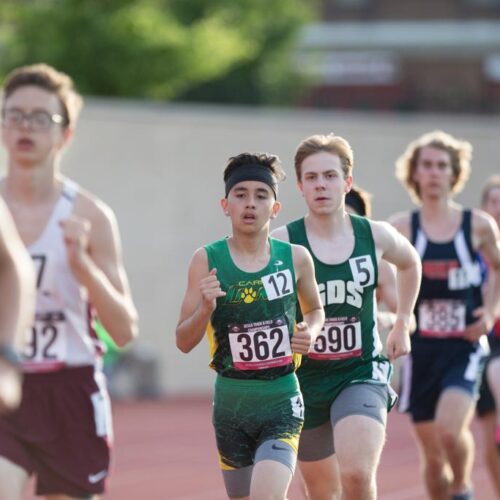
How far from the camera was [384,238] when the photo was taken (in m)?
7.09

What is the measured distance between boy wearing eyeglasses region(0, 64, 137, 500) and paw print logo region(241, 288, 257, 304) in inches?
27.6

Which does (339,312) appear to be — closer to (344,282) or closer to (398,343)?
(344,282)

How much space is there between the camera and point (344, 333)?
7000 millimetres

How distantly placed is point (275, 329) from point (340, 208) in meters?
0.94

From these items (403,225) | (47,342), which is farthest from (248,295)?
(403,225)

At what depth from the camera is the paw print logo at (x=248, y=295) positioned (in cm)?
638

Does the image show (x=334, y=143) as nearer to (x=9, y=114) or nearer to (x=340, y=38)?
(x=9, y=114)

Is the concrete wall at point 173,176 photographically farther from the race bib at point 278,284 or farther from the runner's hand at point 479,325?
the race bib at point 278,284

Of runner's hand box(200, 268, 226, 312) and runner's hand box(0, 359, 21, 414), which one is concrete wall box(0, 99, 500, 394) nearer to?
runner's hand box(200, 268, 226, 312)

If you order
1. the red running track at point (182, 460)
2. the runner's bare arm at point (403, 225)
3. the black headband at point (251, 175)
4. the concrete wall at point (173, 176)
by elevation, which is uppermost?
the concrete wall at point (173, 176)

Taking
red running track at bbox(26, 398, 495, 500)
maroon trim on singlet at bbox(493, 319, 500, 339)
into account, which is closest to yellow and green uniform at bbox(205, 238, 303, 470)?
maroon trim on singlet at bbox(493, 319, 500, 339)

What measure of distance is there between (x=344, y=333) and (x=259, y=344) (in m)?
0.74

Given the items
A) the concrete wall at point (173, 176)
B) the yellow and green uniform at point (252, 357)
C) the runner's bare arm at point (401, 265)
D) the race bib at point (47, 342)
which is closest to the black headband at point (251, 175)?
the yellow and green uniform at point (252, 357)

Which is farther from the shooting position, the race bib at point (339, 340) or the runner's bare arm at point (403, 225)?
the runner's bare arm at point (403, 225)
